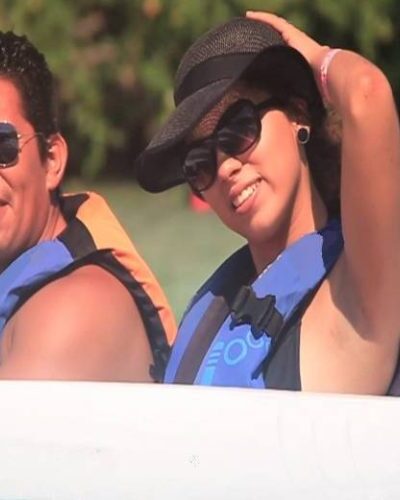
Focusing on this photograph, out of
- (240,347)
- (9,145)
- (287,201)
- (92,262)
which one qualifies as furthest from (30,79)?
(240,347)

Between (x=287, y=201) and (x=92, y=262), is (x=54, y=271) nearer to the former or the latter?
(x=92, y=262)

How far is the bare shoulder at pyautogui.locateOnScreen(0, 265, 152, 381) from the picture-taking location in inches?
89.1

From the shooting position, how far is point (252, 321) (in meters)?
2.13

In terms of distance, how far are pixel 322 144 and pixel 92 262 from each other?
47cm

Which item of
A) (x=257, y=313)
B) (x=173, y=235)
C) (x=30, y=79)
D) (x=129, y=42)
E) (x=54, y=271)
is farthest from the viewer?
(x=129, y=42)

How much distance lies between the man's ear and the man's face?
0.05 feet

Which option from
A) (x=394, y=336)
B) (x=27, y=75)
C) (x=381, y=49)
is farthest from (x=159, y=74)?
(x=394, y=336)

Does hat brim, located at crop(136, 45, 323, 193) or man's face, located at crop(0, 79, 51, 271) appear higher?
hat brim, located at crop(136, 45, 323, 193)

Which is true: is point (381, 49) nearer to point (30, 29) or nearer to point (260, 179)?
point (30, 29)

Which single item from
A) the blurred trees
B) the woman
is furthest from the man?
the blurred trees

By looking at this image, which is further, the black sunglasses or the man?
the man

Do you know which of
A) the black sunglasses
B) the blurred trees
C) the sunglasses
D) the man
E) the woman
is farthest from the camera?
the blurred trees

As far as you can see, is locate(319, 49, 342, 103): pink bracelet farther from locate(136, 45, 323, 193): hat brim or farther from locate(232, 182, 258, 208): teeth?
locate(232, 182, 258, 208): teeth

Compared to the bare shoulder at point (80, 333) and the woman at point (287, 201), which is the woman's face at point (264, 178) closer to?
the woman at point (287, 201)
